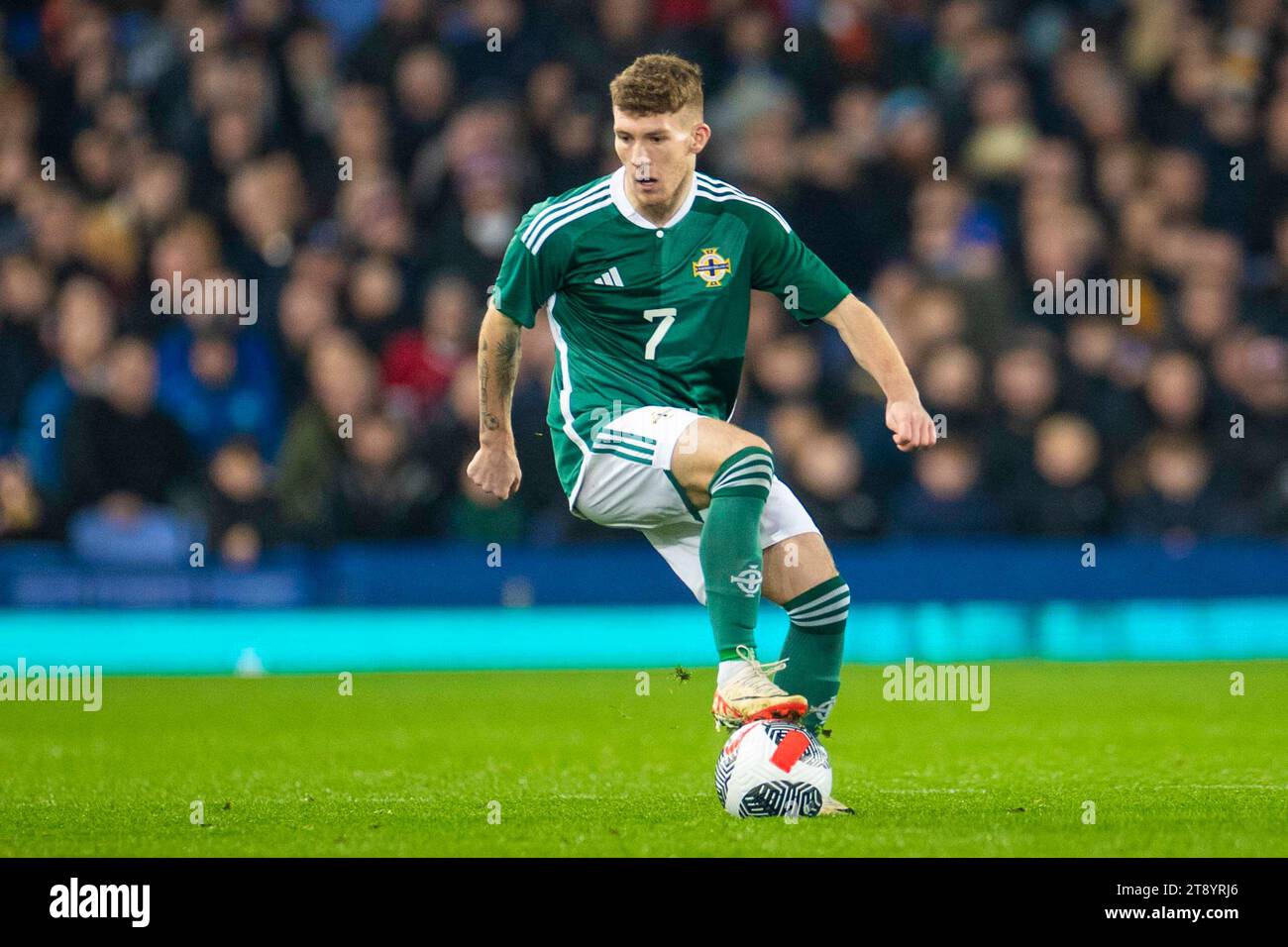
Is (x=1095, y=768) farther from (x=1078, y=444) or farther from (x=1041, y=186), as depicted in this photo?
(x=1041, y=186)

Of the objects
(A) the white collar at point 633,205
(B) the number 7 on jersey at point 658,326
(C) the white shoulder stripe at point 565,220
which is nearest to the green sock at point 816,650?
(B) the number 7 on jersey at point 658,326

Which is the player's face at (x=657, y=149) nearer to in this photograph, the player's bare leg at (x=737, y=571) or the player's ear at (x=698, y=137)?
the player's ear at (x=698, y=137)

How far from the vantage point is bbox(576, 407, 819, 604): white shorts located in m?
5.63

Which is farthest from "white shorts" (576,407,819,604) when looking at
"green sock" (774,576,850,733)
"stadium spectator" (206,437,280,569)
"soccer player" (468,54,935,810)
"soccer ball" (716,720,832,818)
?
"stadium spectator" (206,437,280,569)

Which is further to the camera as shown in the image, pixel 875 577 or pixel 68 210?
pixel 68 210

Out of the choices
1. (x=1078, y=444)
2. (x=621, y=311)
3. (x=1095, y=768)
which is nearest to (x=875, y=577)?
(x=1078, y=444)

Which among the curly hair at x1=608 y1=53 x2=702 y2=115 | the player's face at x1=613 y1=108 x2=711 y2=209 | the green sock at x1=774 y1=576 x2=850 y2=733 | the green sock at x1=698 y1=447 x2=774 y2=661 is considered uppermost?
the curly hair at x1=608 y1=53 x2=702 y2=115

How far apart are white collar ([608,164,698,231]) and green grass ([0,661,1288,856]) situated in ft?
5.70

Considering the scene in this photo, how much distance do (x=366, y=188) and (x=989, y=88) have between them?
13.6 ft

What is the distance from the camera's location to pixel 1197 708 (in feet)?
28.5

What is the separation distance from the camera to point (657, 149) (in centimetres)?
566

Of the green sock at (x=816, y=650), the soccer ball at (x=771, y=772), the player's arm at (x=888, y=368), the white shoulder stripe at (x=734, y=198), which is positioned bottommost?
the soccer ball at (x=771, y=772)

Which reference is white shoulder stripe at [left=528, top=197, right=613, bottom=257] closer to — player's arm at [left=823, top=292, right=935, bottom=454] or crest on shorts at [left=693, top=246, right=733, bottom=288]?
crest on shorts at [left=693, top=246, right=733, bottom=288]

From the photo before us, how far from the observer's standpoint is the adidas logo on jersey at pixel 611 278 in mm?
5863
